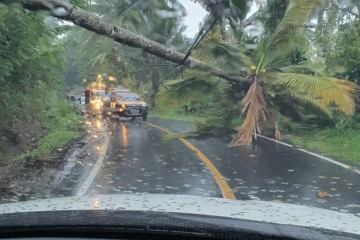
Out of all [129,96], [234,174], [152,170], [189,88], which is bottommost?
[152,170]

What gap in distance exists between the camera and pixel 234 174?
10.7 meters

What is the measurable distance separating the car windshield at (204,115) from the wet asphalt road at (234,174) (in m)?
0.03

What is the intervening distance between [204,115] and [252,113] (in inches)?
64.5

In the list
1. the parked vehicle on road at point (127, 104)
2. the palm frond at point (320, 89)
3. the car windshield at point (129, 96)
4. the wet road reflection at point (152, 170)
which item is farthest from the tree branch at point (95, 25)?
the car windshield at point (129, 96)

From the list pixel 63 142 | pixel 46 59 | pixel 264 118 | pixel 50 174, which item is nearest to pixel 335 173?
pixel 264 118

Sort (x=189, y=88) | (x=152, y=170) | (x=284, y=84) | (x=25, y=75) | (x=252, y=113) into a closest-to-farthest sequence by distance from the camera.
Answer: (x=152, y=170) < (x=25, y=75) < (x=189, y=88) < (x=284, y=84) < (x=252, y=113)

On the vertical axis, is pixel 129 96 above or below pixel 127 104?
above

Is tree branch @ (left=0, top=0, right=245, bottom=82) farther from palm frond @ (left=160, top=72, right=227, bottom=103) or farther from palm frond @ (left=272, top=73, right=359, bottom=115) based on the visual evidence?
palm frond @ (left=272, top=73, right=359, bottom=115)

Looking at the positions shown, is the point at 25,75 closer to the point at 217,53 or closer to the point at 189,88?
the point at 189,88

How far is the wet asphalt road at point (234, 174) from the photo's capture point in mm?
8680

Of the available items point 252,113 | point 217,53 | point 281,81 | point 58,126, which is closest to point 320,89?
point 281,81

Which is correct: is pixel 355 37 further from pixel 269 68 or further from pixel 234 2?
pixel 234 2

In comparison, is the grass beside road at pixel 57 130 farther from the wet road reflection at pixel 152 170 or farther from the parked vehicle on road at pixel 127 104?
the parked vehicle on road at pixel 127 104

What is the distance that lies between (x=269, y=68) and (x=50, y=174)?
540 cm
